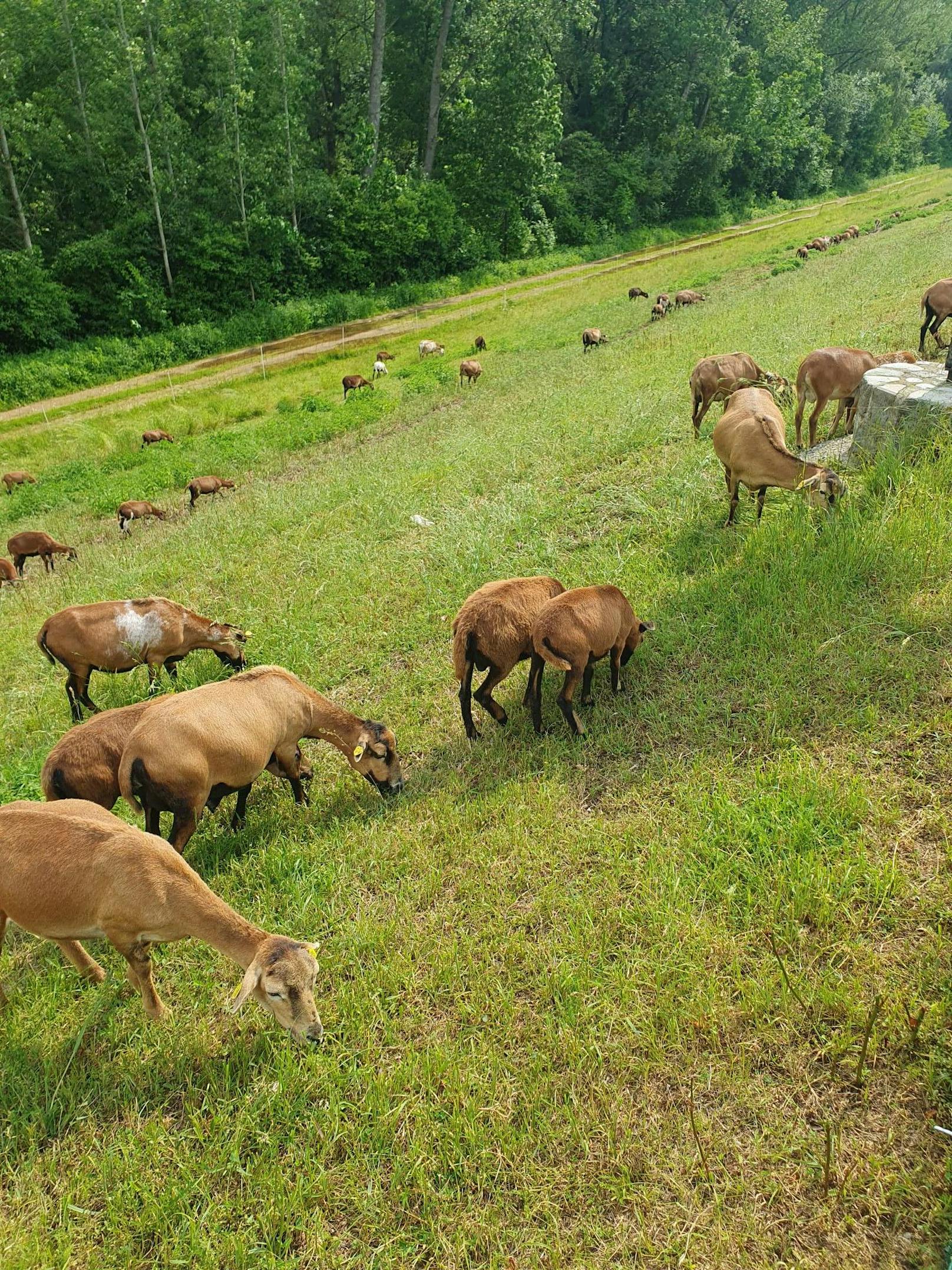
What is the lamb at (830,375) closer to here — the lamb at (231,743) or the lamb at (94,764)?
the lamb at (231,743)

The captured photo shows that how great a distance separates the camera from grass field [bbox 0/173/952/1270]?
313cm

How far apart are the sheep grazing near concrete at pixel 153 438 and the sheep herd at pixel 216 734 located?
14514mm

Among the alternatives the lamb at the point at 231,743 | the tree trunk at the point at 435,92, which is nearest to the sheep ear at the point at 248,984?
the lamb at the point at 231,743

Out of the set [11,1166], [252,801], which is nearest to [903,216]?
[252,801]

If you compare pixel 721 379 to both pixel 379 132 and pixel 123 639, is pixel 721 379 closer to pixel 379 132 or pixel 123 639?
pixel 123 639

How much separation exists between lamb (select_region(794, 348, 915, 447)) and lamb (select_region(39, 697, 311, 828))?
7.46 m

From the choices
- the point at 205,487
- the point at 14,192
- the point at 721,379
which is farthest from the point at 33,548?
the point at 14,192

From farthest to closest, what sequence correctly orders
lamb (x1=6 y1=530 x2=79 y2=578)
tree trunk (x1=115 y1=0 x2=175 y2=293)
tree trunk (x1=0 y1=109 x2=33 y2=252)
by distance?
tree trunk (x1=115 y1=0 x2=175 y2=293) → tree trunk (x1=0 y1=109 x2=33 y2=252) → lamb (x1=6 y1=530 x2=79 y2=578)

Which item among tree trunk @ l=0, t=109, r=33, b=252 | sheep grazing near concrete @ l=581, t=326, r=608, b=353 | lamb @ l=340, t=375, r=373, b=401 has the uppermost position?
tree trunk @ l=0, t=109, r=33, b=252

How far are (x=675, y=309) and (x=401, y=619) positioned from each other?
1866 cm

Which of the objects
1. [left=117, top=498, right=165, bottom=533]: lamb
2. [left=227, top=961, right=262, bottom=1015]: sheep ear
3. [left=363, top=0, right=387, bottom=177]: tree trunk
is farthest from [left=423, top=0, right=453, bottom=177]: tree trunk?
[left=227, top=961, right=262, bottom=1015]: sheep ear

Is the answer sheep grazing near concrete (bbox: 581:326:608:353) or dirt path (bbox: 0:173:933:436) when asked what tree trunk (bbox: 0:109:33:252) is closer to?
dirt path (bbox: 0:173:933:436)

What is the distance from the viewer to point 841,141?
2343 inches

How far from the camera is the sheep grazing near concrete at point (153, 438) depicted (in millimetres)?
20703
